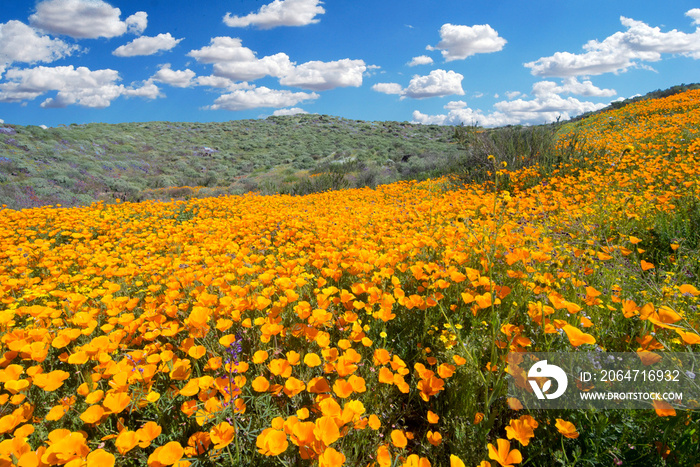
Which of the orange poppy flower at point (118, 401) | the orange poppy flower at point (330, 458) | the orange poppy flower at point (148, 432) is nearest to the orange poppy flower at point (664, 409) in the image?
the orange poppy flower at point (330, 458)

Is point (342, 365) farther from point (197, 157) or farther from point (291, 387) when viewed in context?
point (197, 157)

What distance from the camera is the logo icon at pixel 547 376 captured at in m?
1.48

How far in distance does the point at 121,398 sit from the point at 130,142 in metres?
33.4

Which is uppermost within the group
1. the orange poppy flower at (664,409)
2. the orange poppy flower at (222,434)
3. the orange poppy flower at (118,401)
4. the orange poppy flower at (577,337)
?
the orange poppy flower at (577,337)

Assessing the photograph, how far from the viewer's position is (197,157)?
2622 cm

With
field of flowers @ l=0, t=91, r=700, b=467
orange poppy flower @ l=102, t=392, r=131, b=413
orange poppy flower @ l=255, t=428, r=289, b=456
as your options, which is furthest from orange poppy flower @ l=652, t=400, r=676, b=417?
orange poppy flower @ l=102, t=392, r=131, b=413

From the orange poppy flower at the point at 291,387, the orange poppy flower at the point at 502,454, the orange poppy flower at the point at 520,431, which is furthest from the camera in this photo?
the orange poppy flower at the point at 291,387

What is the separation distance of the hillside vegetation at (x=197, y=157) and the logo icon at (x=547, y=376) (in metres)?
10.8

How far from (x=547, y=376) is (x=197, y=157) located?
28.8 metres

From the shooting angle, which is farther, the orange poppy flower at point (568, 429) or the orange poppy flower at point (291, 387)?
the orange poppy flower at point (291, 387)

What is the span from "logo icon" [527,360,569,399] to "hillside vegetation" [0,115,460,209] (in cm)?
1081

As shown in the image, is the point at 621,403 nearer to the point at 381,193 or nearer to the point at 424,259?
the point at 424,259

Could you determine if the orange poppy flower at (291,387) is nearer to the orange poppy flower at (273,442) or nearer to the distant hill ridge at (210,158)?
the orange poppy flower at (273,442)

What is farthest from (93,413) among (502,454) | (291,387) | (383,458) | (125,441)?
(502,454)
